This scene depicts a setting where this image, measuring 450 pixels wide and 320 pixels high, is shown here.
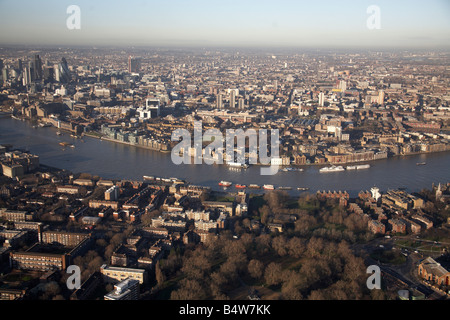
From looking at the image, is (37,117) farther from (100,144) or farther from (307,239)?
(307,239)

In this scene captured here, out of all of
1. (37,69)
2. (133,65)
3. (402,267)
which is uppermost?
(133,65)

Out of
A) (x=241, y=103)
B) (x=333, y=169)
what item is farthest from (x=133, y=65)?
(x=333, y=169)

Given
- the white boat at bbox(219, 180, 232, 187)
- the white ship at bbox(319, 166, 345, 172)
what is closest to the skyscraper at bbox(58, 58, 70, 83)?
the white boat at bbox(219, 180, 232, 187)

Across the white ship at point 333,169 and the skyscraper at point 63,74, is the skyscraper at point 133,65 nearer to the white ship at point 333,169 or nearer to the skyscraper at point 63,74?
the skyscraper at point 63,74

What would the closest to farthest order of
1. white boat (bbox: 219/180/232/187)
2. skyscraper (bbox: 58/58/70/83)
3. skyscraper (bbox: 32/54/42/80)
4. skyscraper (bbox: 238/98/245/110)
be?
white boat (bbox: 219/180/232/187) < skyscraper (bbox: 238/98/245/110) < skyscraper (bbox: 32/54/42/80) < skyscraper (bbox: 58/58/70/83)

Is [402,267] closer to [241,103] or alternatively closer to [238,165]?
[238,165]

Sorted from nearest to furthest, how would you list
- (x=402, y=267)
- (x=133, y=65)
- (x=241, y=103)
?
(x=402, y=267)
(x=241, y=103)
(x=133, y=65)

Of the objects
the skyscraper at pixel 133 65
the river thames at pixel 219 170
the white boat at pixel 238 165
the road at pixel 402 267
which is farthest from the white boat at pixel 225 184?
the skyscraper at pixel 133 65

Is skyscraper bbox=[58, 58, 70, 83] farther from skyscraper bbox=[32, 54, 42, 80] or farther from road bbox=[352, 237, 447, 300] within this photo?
road bbox=[352, 237, 447, 300]
